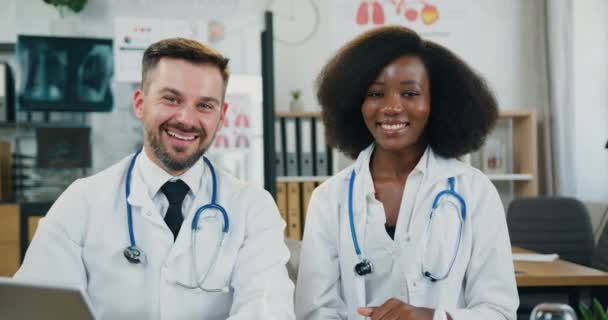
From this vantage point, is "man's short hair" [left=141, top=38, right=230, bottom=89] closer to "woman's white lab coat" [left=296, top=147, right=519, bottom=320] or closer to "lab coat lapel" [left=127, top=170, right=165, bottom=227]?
"lab coat lapel" [left=127, top=170, right=165, bottom=227]

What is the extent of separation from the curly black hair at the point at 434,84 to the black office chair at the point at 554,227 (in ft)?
6.12

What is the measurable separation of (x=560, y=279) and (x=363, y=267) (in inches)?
43.3

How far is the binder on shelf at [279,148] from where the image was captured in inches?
157

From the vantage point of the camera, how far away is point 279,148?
158 inches

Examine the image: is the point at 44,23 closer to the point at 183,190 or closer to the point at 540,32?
the point at 183,190

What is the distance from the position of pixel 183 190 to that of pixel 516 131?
139 inches

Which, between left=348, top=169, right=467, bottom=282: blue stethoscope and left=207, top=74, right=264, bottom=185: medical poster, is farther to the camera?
left=207, top=74, right=264, bottom=185: medical poster

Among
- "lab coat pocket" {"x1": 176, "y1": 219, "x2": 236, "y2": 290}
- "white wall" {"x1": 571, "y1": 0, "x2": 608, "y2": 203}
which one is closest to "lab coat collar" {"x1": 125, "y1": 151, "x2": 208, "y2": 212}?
"lab coat pocket" {"x1": 176, "y1": 219, "x2": 236, "y2": 290}

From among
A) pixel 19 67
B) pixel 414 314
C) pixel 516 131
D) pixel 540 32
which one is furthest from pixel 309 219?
pixel 540 32

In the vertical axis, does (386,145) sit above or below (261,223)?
above

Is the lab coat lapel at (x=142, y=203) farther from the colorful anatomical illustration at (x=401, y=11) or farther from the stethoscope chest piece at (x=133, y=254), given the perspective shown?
the colorful anatomical illustration at (x=401, y=11)

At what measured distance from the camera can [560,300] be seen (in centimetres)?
238

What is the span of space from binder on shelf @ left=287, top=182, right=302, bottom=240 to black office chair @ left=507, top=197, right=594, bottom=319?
52.0 inches

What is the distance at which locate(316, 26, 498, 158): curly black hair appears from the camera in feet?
5.13
